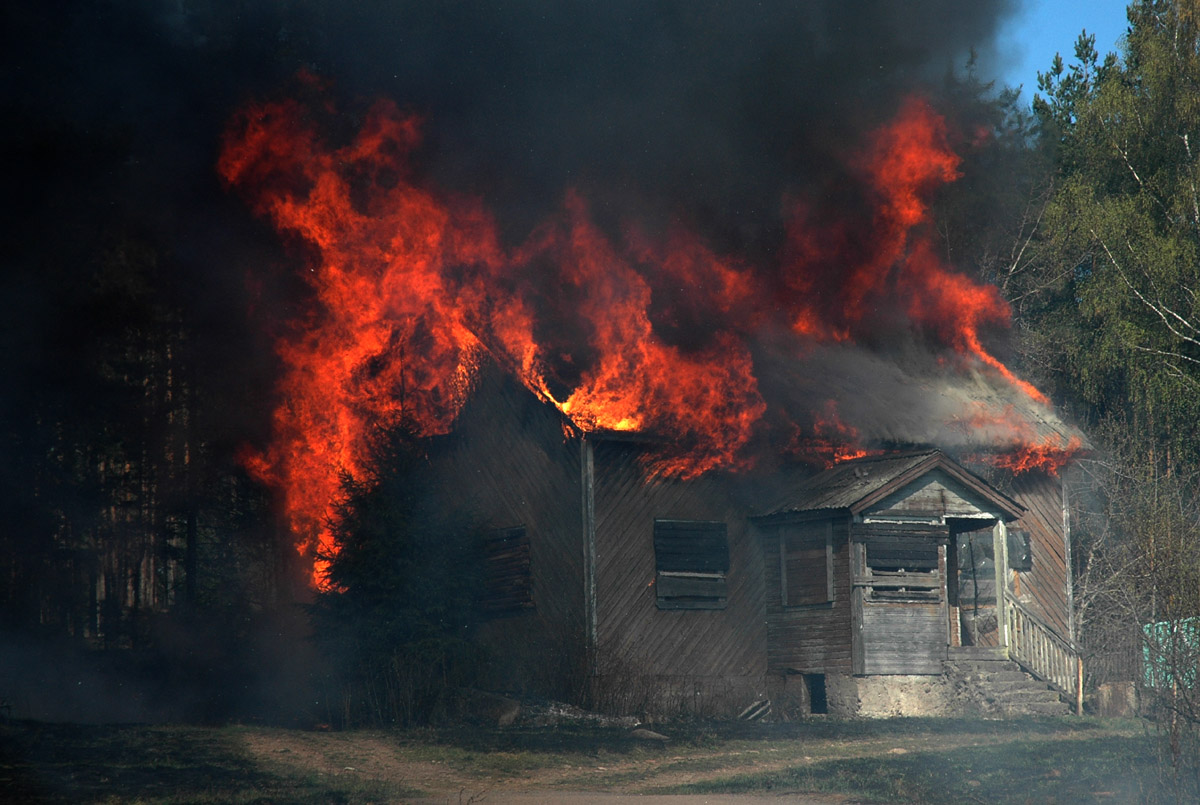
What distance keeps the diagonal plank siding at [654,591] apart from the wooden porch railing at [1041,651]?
4.98m

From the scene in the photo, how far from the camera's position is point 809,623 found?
2288 cm

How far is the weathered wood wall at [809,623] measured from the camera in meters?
22.4

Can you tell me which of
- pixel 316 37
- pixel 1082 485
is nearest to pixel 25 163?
pixel 316 37

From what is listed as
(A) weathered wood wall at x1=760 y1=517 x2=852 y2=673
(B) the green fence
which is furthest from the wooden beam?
(B) the green fence

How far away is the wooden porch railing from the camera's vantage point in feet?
78.6

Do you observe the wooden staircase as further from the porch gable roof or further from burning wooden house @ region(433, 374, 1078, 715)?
the porch gable roof

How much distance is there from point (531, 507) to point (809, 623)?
562 centimetres

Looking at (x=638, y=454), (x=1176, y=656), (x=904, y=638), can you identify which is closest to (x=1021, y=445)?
(x=904, y=638)

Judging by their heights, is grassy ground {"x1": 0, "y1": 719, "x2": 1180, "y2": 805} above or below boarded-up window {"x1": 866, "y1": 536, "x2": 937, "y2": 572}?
below

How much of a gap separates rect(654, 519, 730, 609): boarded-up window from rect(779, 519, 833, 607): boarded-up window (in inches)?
46.3

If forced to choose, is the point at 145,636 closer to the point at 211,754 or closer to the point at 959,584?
the point at 211,754

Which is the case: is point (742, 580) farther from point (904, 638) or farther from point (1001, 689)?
point (1001, 689)

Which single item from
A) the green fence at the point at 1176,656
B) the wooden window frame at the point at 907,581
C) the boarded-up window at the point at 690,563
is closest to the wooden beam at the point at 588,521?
the boarded-up window at the point at 690,563

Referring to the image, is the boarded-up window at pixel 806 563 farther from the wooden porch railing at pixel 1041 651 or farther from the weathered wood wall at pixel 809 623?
the wooden porch railing at pixel 1041 651
